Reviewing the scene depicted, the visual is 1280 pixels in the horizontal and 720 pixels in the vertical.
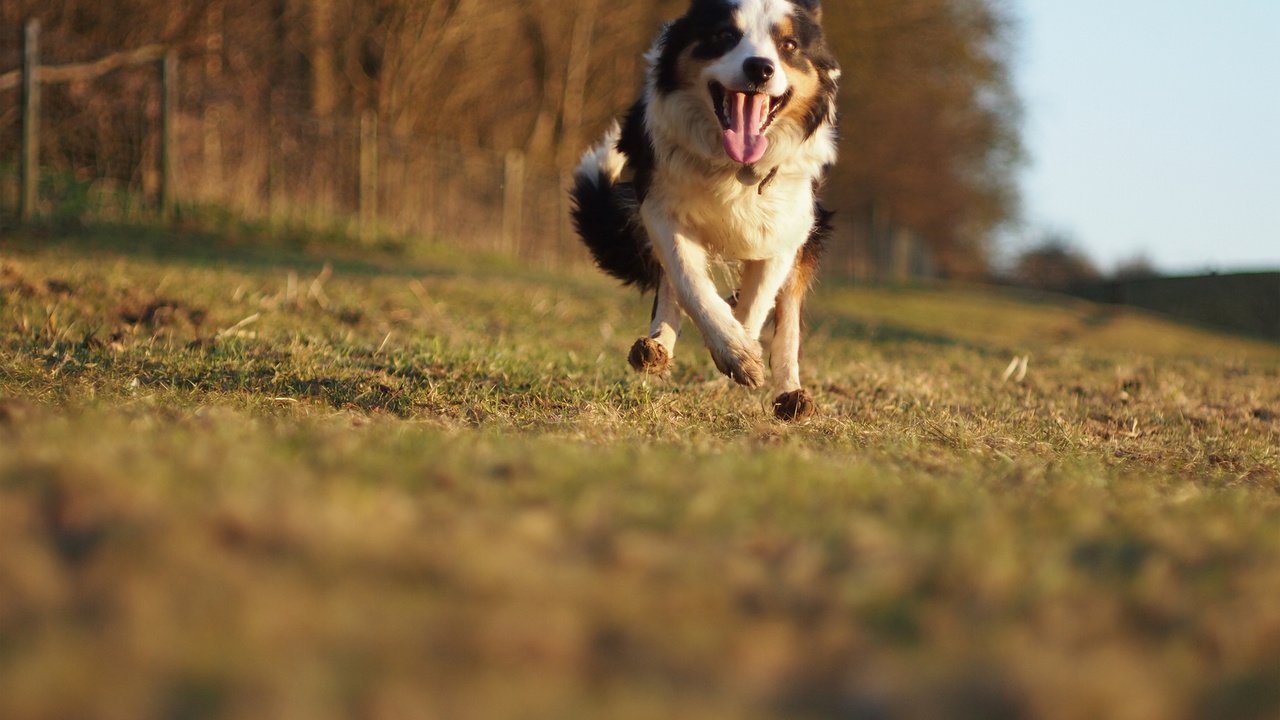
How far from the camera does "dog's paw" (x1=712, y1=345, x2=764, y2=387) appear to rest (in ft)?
13.6

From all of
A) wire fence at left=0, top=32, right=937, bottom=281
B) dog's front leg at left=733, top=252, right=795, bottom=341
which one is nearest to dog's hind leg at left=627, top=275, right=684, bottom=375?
dog's front leg at left=733, top=252, right=795, bottom=341

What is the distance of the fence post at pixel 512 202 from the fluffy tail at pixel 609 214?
12.1 metres

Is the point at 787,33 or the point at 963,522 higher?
the point at 787,33

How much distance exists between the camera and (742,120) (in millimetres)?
4547

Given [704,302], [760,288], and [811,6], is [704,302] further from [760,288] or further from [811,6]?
[811,6]

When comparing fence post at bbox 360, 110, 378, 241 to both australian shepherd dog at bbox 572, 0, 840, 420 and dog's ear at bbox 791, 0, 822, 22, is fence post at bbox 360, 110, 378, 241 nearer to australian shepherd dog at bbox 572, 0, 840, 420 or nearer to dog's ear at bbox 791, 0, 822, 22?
australian shepherd dog at bbox 572, 0, 840, 420

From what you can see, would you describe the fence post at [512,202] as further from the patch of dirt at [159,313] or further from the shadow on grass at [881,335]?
the patch of dirt at [159,313]

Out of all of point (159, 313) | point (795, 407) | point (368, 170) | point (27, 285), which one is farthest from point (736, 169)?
point (368, 170)

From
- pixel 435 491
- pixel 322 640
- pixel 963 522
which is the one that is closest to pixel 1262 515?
pixel 963 522

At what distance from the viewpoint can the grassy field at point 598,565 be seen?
140cm

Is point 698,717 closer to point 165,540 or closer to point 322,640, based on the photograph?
point 322,640

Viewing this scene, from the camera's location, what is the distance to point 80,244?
10.1m

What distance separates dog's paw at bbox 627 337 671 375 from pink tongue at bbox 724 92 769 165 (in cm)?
77

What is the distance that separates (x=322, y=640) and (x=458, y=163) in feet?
52.2
